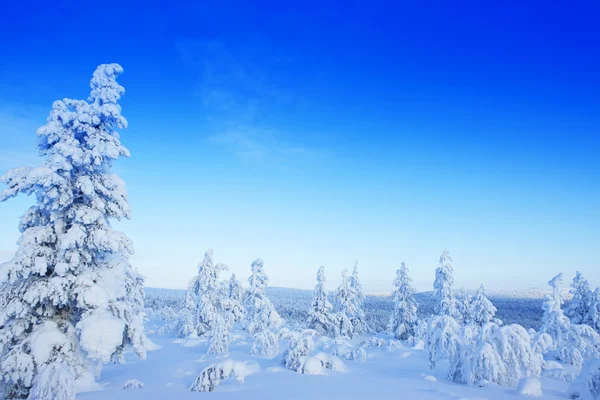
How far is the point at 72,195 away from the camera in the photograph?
30.8 ft

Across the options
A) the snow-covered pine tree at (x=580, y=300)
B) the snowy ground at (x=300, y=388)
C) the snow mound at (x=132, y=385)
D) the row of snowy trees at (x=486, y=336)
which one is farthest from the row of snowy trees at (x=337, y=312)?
the snow mound at (x=132, y=385)

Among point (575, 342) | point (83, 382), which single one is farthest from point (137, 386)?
point (575, 342)

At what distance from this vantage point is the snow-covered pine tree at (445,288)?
39125mm

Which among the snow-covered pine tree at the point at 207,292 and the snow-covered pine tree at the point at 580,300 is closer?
the snow-covered pine tree at the point at 207,292

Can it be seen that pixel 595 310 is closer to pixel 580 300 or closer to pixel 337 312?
pixel 580 300

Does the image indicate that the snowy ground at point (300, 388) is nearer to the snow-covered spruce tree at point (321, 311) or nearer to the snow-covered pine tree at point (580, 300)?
the snow-covered spruce tree at point (321, 311)

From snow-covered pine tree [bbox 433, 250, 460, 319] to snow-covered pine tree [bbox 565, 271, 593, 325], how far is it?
13204 mm

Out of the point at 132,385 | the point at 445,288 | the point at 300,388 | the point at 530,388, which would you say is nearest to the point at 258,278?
the point at 445,288

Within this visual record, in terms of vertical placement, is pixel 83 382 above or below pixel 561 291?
below

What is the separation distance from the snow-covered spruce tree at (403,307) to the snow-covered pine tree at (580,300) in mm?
17497

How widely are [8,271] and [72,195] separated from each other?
7.79 feet

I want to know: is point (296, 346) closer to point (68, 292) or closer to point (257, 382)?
point (257, 382)

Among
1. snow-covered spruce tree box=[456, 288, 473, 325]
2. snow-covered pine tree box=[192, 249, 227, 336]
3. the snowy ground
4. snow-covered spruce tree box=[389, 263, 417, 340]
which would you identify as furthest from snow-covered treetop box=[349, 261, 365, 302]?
the snowy ground

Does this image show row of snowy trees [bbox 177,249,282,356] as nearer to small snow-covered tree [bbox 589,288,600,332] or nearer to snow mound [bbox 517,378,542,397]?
snow mound [bbox 517,378,542,397]
